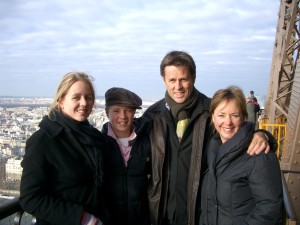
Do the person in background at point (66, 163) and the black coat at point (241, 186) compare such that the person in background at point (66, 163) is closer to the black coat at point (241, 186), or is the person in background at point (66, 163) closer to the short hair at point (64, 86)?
the short hair at point (64, 86)

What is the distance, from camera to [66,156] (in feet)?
7.84

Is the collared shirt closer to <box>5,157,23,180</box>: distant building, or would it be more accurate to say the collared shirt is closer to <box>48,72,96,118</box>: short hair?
<box>48,72,96,118</box>: short hair

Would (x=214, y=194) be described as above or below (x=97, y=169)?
below

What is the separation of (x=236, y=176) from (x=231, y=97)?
25.3 inches

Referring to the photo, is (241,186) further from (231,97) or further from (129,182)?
(129,182)

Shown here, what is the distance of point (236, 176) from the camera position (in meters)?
2.36

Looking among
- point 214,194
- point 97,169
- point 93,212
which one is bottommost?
point 93,212

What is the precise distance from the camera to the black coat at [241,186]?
2.25m

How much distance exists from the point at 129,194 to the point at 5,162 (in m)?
1.72

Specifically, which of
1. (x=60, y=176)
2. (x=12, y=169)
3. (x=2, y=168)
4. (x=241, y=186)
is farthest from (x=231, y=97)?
(x=2, y=168)

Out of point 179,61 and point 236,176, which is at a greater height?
point 179,61

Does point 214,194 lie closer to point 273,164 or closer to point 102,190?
point 273,164

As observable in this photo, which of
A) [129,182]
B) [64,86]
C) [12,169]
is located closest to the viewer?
[64,86]

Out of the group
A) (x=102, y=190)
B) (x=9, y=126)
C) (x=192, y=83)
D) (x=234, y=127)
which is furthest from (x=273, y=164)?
(x=9, y=126)
